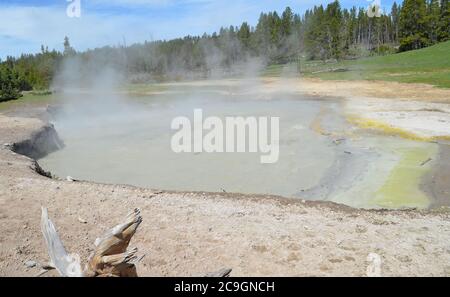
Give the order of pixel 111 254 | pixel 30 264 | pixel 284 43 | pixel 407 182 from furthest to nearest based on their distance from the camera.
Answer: pixel 284 43
pixel 407 182
pixel 30 264
pixel 111 254

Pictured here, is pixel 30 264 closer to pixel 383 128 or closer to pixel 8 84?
pixel 383 128

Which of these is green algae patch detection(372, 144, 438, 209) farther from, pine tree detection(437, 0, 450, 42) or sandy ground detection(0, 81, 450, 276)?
pine tree detection(437, 0, 450, 42)

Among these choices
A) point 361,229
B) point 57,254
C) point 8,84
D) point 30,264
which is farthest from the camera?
point 8,84

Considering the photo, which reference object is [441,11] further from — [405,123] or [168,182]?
Result: [168,182]

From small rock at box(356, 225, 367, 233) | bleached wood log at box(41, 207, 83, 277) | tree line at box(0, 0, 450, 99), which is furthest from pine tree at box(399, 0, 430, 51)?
bleached wood log at box(41, 207, 83, 277)

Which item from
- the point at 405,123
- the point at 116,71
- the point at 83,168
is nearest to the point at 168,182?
the point at 83,168

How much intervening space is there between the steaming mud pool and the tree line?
95.2ft

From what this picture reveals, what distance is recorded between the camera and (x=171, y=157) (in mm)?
12133

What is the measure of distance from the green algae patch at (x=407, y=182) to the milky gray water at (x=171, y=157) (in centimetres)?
153

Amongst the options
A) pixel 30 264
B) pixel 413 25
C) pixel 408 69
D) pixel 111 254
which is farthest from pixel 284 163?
pixel 413 25

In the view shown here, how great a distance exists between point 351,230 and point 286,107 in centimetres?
1585

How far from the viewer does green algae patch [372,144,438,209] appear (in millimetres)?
8109

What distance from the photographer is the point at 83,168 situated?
37.3 feet

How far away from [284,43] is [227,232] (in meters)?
57.5
